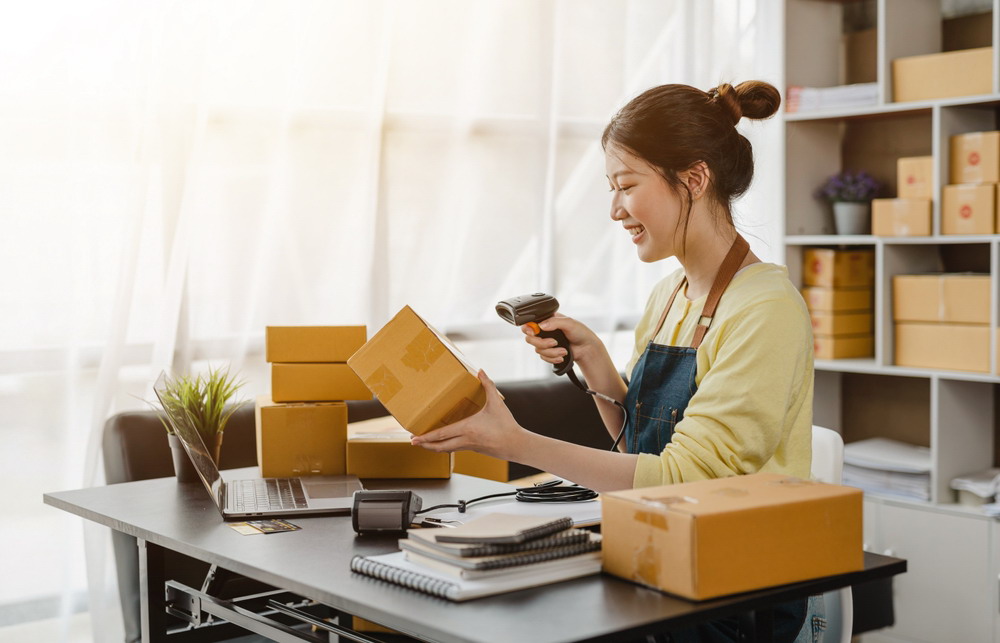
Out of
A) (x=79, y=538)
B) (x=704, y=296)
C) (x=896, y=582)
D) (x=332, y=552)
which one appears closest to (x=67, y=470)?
(x=79, y=538)

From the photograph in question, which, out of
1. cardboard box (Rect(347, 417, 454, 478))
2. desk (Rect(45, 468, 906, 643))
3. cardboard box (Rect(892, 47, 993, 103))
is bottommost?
desk (Rect(45, 468, 906, 643))

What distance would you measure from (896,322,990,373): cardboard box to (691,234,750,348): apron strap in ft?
5.97

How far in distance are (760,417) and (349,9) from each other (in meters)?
2.15

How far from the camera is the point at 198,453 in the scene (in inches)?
78.5

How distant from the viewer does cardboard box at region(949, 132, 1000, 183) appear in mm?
3387

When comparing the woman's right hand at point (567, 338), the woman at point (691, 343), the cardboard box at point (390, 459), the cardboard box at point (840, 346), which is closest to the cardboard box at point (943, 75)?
the cardboard box at point (840, 346)

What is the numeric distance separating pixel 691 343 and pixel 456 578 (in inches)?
30.7

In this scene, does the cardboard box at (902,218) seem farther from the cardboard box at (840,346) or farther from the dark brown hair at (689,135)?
the dark brown hair at (689,135)

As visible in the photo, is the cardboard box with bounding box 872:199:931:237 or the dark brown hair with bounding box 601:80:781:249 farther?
the cardboard box with bounding box 872:199:931:237

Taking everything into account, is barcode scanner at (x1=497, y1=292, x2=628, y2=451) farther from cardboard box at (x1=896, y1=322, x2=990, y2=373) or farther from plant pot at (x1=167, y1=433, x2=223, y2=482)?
cardboard box at (x1=896, y1=322, x2=990, y2=373)

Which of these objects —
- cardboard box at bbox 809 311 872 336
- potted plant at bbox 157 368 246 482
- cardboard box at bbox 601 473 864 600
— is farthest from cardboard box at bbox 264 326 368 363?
cardboard box at bbox 809 311 872 336

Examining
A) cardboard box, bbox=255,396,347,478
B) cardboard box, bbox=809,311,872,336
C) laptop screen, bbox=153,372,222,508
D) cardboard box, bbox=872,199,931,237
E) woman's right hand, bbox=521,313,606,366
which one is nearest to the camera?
laptop screen, bbox=153,372,222,508

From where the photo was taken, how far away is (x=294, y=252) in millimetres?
3244

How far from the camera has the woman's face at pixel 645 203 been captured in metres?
1.95
